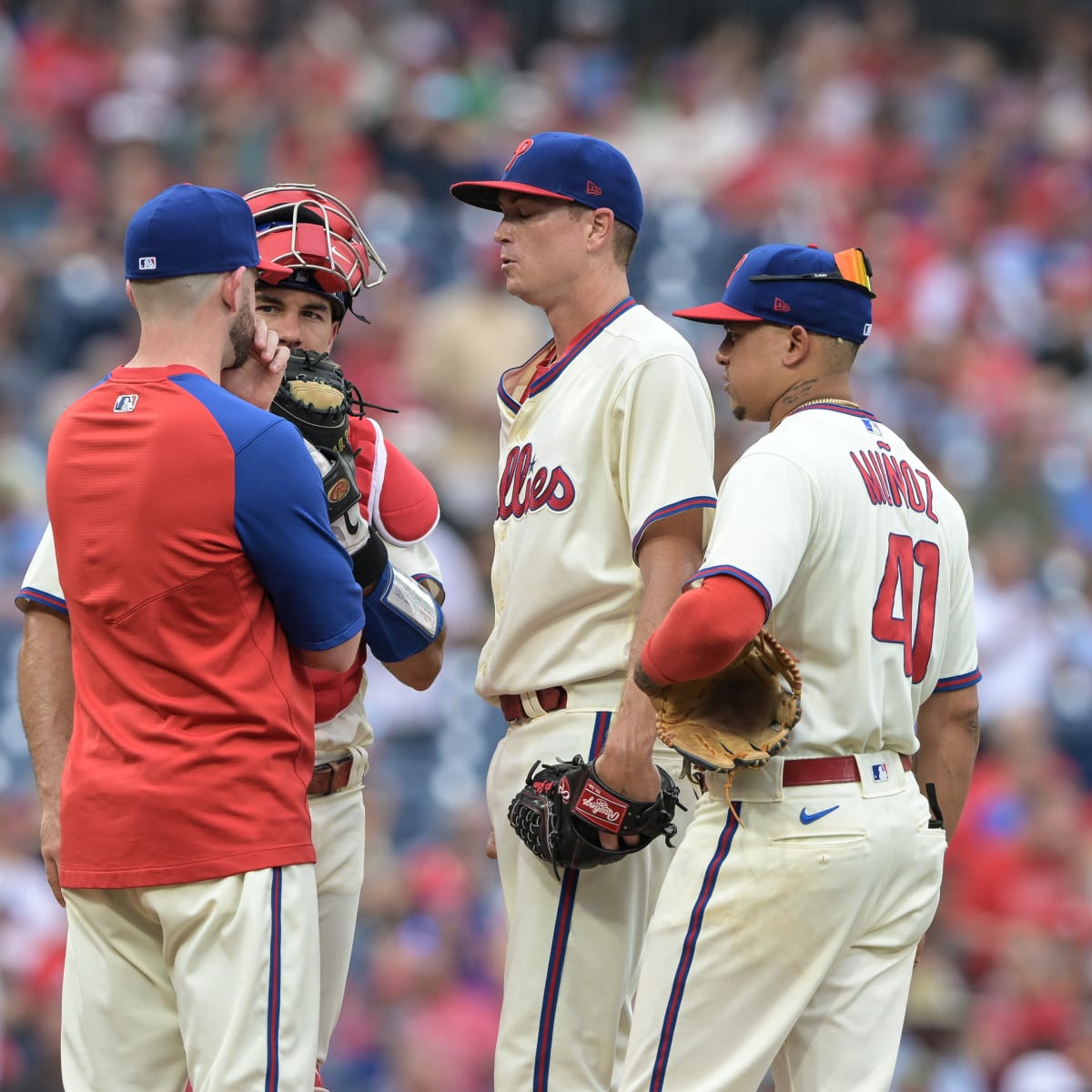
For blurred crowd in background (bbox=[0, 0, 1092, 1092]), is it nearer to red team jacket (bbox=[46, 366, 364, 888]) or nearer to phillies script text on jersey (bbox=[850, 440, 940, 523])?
phillies script text on jersey (bbox=[850, 440, 940, 523])

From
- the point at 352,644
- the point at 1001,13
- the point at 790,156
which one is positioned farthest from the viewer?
the point at 1001,13

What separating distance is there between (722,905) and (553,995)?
18.4 inches

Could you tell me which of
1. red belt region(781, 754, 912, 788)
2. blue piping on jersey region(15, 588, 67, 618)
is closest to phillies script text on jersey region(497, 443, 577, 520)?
red belt region(781, 754, 912, 788)

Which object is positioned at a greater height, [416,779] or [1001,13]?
[1001,13]

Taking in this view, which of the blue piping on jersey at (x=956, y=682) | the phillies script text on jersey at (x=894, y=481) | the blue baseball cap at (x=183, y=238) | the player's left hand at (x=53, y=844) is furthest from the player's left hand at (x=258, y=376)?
the blue piping on jersey at (x=956, y=682)

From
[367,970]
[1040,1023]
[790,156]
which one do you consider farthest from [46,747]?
[790,156]

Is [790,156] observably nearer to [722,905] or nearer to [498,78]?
[498,78]

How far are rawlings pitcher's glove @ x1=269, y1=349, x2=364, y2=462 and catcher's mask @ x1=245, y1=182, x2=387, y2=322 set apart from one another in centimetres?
29

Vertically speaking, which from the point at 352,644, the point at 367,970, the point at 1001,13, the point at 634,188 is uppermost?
the point at 1001,13

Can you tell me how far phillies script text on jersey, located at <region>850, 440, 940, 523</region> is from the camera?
333 cm

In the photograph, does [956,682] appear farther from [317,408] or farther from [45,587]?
[45,587]

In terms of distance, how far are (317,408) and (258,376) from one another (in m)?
0.16

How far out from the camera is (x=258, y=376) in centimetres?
320

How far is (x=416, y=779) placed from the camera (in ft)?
27.9
